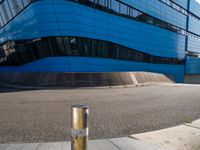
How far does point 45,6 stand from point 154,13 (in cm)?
2463

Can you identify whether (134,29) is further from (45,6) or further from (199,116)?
(199,116)

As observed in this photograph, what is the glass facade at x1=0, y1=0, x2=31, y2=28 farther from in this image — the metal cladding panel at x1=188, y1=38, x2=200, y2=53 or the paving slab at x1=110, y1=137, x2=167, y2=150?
the metal cladding panel at x1=188, y1=38, x2=200, y2=53

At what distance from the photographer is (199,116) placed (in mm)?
8828

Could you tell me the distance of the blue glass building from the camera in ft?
93.9

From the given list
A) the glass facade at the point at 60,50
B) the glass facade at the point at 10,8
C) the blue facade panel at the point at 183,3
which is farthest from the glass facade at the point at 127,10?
the glass facade at the point at 10,8

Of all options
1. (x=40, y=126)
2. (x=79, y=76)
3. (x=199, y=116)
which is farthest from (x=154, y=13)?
(x=40, y=126)

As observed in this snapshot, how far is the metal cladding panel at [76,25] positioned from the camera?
2839 centimetres

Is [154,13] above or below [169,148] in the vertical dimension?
above

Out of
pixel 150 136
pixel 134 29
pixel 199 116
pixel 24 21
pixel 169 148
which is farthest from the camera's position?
pixel 134 29

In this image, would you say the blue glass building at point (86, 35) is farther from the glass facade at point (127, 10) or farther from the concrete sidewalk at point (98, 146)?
the concrete sidewalk at point (98, 146)

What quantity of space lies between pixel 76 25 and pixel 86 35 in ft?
5.99

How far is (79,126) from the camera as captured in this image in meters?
3.37

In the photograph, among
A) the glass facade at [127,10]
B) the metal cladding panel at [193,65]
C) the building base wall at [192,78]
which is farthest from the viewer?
the building base wall at [192,78]

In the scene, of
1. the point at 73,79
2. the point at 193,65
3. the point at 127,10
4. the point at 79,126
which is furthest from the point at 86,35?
the point at 193,65
